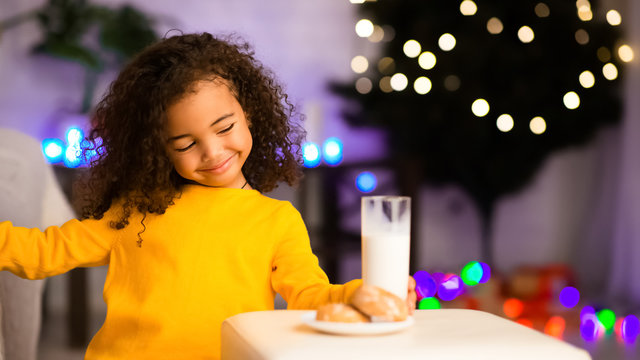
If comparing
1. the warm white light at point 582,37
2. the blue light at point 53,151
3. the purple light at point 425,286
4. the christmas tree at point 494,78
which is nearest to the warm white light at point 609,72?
the christmas tree at point 494,78

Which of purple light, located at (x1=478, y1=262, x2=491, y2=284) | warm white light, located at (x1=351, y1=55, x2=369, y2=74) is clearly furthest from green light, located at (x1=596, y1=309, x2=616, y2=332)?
warm white light, located at (x1=351, y1=55, x2=369, y2=74)

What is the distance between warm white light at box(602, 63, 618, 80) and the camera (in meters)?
3.13

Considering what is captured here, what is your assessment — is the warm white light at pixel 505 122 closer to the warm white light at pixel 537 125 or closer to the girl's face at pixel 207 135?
the warm white light at pixel 537 125

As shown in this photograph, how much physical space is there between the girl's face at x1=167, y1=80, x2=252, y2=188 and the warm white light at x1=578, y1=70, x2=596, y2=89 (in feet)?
7.76

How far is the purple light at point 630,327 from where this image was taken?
108 inches

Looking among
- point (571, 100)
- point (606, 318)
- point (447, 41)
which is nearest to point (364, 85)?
point (447, 41)

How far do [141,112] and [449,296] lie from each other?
2.29m

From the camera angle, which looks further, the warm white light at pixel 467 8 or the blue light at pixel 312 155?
the warm white light at pixel 467 8

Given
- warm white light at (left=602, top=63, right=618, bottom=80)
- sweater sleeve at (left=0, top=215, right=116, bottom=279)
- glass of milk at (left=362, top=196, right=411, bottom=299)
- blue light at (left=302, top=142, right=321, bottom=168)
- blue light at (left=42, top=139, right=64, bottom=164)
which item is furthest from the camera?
warm white light at (left=602, top=63, right=618, bottom=80)

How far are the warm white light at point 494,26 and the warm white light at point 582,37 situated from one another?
0.36m

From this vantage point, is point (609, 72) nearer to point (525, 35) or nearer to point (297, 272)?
point (525, 35)

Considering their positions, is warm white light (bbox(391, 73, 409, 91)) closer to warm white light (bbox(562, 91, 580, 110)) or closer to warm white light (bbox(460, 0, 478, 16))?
warm white light (bbox(460, 0, 478, 16))

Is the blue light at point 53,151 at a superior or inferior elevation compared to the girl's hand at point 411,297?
superior

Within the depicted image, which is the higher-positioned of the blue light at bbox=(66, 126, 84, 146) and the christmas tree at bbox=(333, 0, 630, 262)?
the christmas tree at bbox=(333, 0, 630, 262)
